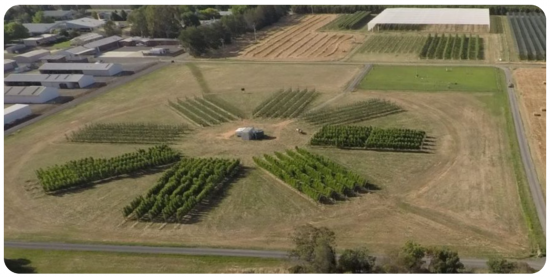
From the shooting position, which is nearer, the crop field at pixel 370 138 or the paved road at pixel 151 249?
the paved road at pixel 151 249

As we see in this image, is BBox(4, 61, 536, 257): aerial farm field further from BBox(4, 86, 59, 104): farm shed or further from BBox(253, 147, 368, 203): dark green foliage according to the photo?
BBox(4, 86, 59, 104): farm shed

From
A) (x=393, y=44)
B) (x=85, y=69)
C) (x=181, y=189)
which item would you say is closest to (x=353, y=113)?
(x=181, y=189)

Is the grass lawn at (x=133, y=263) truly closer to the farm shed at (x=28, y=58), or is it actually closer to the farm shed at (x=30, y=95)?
the farm shed at (x=30, y=95)

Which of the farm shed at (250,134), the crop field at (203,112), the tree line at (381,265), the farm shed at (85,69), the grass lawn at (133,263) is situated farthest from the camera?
the farm shed at (85,69)

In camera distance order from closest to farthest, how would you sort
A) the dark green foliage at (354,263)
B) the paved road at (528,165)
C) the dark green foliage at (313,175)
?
the dark green foliage at (354,263) < the paved road at (528,165) < the dark green foliage at (313,175)

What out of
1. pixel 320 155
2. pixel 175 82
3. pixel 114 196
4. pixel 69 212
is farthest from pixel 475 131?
pixel 175 82

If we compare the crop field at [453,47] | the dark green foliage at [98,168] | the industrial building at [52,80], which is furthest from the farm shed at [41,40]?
the crop field at [453,47]
